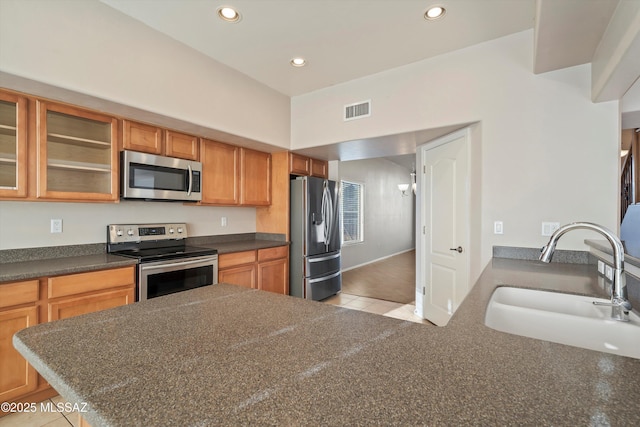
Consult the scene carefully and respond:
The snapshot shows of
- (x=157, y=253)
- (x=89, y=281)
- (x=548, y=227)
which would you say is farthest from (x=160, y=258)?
(x=548, y=227)

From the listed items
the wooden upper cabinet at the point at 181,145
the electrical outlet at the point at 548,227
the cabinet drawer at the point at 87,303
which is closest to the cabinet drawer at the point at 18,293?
the cabinet drawer at the point at 87,303

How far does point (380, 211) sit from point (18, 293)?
7334mm

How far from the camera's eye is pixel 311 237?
4.07 m

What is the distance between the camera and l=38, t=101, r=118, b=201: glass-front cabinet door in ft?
7.19

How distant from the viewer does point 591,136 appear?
7.47 feet

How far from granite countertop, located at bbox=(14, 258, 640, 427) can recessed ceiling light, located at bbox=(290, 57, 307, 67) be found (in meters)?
2.73

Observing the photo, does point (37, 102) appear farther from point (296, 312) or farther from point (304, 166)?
point (304, 166)

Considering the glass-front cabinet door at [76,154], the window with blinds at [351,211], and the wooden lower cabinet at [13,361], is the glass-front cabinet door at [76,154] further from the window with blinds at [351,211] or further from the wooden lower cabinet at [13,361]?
the window with blinds at [351,211]

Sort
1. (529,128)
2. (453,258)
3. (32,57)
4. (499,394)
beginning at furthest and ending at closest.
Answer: (453,258)
(529,128)
(32,57)
(499,394)

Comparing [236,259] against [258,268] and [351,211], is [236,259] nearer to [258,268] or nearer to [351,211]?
[258,268]

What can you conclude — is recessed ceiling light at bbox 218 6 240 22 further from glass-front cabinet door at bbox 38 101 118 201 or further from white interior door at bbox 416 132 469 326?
white interior door at bbox 416 132 469 326

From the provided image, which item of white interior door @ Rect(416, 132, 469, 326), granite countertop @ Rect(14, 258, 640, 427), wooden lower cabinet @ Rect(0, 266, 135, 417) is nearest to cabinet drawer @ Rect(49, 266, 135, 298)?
wooden lower cabinet @ Rect(0, 266, 135, 417)

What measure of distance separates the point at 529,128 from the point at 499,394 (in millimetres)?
2572

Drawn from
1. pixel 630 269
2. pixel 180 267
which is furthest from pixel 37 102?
pixel 630 269
